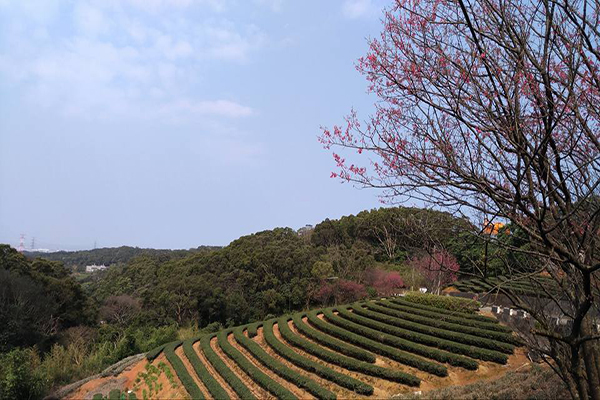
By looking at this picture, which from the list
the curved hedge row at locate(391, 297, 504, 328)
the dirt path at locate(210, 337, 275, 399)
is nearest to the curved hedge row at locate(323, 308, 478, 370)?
the curved hedge row at locate(391, 297, 504, 328)

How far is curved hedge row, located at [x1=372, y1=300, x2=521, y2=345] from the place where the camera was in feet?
39.0

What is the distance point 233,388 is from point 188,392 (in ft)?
4.24

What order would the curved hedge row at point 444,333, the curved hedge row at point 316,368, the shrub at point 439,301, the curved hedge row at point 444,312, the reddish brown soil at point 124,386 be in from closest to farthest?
the curved hedge row at point 316,368 < the reddish brown soil at point 124,386 < the curved hedge row at point 444,333 < the curved hedge row at point 444,312 < the shrub at point 439,301

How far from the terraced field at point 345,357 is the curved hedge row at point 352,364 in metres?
0.03

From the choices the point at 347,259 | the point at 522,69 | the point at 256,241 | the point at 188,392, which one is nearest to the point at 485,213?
the point at 522,69

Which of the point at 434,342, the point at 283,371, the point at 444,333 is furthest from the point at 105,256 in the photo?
the point at 434,342

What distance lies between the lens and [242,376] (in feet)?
37.5

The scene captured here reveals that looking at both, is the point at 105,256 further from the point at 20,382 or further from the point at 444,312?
the point at 444,312

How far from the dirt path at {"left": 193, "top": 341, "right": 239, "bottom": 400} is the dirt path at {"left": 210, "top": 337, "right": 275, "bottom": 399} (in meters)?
0.48

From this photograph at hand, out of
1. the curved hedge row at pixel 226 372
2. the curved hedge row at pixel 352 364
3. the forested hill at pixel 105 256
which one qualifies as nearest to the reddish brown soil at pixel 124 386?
the curved hedge row at pixel 226 372

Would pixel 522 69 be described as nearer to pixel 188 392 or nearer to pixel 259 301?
pixel 188 392

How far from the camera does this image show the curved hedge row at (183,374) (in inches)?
392

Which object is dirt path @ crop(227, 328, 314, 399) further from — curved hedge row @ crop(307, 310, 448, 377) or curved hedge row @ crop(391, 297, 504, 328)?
curved hedge row @ crop(391, 297, 504, 328)

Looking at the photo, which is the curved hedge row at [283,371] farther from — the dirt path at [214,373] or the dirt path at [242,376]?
the dirt path at [214,373]
